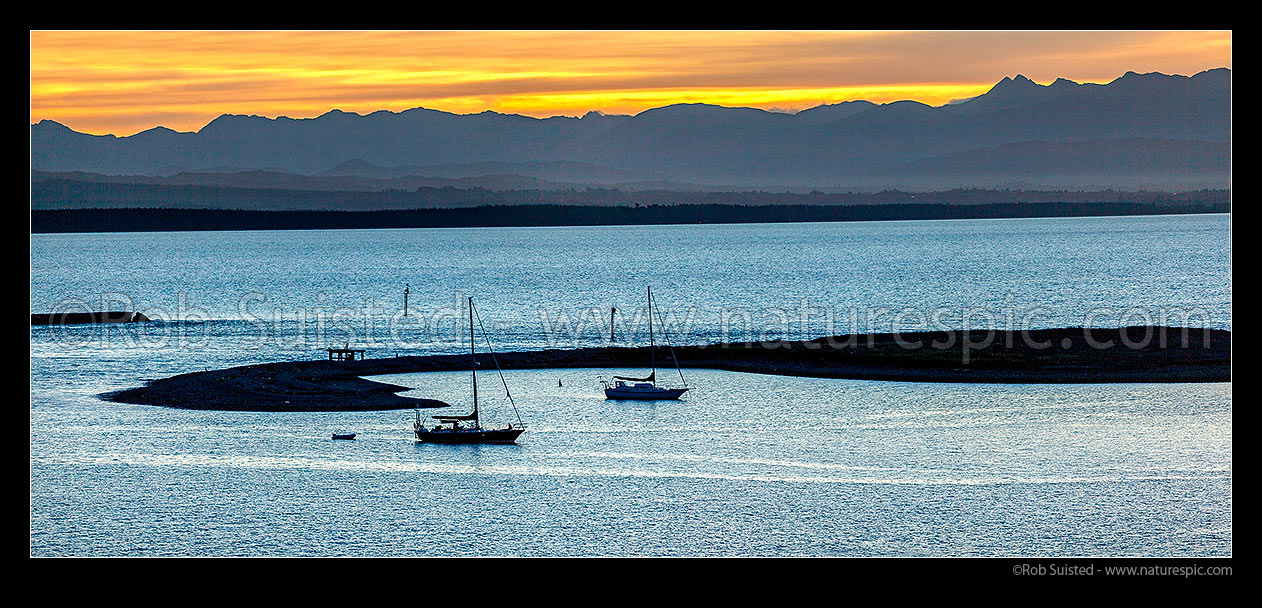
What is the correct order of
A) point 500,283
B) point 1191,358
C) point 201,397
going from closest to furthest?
point 201,397
point 1191,358
point 500,283

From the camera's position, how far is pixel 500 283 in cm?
14912

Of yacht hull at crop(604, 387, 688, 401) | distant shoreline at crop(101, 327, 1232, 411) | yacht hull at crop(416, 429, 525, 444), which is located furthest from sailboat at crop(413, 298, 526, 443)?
yacht hull at crop(604, 387, 688, 401)

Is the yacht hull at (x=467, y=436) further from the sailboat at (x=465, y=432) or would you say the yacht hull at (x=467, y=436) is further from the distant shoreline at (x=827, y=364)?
the distant shoreline at (x=827, y=364)

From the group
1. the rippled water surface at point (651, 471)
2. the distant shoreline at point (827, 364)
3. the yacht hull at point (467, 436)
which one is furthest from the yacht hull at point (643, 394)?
the yacht hull at point (467, 436)

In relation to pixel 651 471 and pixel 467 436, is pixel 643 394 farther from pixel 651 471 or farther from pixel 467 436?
pixel 651 471

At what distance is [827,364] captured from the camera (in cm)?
5859

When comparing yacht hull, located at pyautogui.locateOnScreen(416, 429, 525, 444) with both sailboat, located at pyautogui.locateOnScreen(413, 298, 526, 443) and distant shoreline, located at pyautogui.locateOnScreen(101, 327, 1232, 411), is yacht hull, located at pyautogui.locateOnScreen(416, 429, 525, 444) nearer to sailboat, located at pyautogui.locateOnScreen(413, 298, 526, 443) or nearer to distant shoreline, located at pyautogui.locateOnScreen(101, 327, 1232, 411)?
sailboat, located at pyautogui.locateOnScreen(413, 298, 526, 443)

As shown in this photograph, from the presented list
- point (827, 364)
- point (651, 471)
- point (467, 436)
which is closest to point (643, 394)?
point (467, 436)

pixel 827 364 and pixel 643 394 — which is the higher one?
pixel 827 364

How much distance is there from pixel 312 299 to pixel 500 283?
28677mm

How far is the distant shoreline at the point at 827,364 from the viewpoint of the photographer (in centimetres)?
5197
